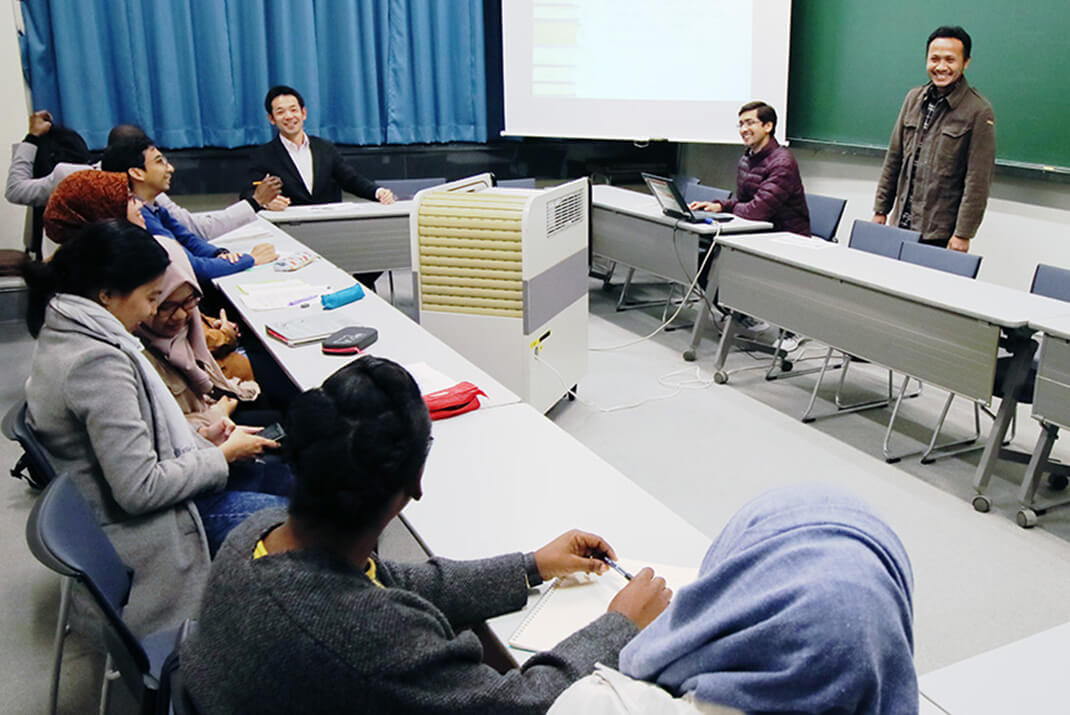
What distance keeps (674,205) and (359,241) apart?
168cm

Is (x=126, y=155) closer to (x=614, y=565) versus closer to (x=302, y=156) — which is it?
(x=302, y=156)

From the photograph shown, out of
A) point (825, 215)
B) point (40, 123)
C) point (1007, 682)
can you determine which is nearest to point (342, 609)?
point (1007, 682)

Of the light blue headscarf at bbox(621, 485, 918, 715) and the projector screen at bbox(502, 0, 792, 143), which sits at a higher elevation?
the projector screen at bbox(502, 0, 792, 143)

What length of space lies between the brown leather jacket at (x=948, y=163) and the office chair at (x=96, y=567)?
3923 mm

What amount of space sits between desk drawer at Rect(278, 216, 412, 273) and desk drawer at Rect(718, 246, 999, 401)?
1763mm

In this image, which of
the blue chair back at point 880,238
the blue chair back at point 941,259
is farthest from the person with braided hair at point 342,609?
the blue chair back at point 880,238

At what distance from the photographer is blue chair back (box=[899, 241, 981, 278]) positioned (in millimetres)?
3475

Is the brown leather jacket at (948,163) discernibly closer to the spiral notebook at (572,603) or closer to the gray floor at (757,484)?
the gray floor at (757,484)

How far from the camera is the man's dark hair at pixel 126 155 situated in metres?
3.10

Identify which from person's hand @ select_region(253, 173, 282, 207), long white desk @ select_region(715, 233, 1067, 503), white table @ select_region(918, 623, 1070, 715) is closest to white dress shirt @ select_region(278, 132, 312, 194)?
person's hand @ select_region(253, 173, 282, 207)

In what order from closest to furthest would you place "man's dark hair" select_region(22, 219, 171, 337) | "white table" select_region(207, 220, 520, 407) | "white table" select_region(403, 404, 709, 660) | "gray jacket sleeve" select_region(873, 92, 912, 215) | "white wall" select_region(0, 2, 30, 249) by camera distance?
"white table" select_region(403, 404, 709, 660) < "man's dark hair" select_region(22, 219, 171, 337) < "white table" select_region(207, 220, 520, 407) < "gray jacket sleeve" select_region(873, 92, 912, 215) < "white wall" select_region(0, 2, 30, 249)

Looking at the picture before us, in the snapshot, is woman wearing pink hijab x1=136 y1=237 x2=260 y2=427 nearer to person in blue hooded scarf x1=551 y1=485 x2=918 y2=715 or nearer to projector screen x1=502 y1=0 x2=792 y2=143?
person in blue hooded scarf x1=551 y1=485 x2=918 y2=715

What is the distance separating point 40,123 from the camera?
4863mm

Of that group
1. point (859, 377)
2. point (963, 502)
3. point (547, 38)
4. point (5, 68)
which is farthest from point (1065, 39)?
point (5, 68)
